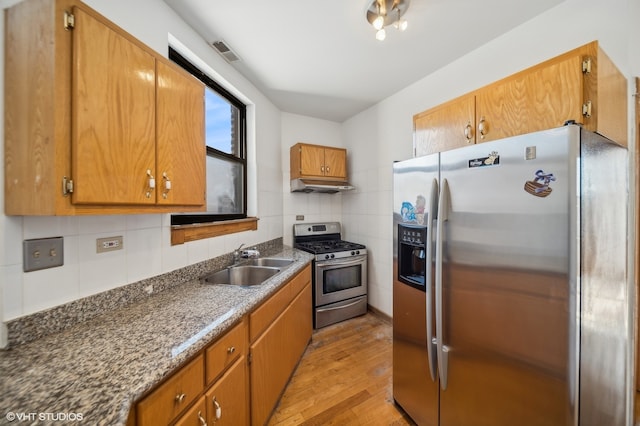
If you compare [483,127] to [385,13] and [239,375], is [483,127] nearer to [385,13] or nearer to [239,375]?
[385,13]

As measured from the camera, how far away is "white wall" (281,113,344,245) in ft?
10.6

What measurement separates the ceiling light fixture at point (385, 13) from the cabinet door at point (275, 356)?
6.49 feet

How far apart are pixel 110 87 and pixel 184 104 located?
1.20 feet

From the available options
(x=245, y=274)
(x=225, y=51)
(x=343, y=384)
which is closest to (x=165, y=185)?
(x=245, y=274)

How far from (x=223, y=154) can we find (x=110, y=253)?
4.40 feet

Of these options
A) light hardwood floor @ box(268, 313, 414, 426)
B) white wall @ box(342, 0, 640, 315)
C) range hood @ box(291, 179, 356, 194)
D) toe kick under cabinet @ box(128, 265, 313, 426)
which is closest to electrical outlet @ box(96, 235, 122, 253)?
toe kick under cabinet @ box(128, 265, 313, 426)

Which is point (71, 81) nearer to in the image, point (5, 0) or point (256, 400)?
point (5, 0)

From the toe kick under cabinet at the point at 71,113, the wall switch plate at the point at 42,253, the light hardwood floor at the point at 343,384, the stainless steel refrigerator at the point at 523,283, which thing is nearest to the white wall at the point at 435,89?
the light hardwood floor at the point at 343,384

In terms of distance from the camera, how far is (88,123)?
841 mm

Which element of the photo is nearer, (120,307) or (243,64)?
(120,307)

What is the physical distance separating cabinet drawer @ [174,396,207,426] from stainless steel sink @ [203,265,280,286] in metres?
0.98

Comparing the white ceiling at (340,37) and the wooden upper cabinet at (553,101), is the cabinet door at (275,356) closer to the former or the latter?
the wooden upper cabinet at (553,101)

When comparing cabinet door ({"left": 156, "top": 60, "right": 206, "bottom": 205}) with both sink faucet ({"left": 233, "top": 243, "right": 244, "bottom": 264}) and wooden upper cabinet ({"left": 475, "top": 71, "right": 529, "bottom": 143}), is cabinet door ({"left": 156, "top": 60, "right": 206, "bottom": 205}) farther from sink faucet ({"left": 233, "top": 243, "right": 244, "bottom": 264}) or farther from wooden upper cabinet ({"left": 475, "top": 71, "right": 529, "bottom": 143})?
wooden upper cabinet ({"left": 475, "top": 71, "right": 529, "bottom": 143})

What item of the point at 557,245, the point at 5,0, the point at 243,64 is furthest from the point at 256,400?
the point at 243,64
